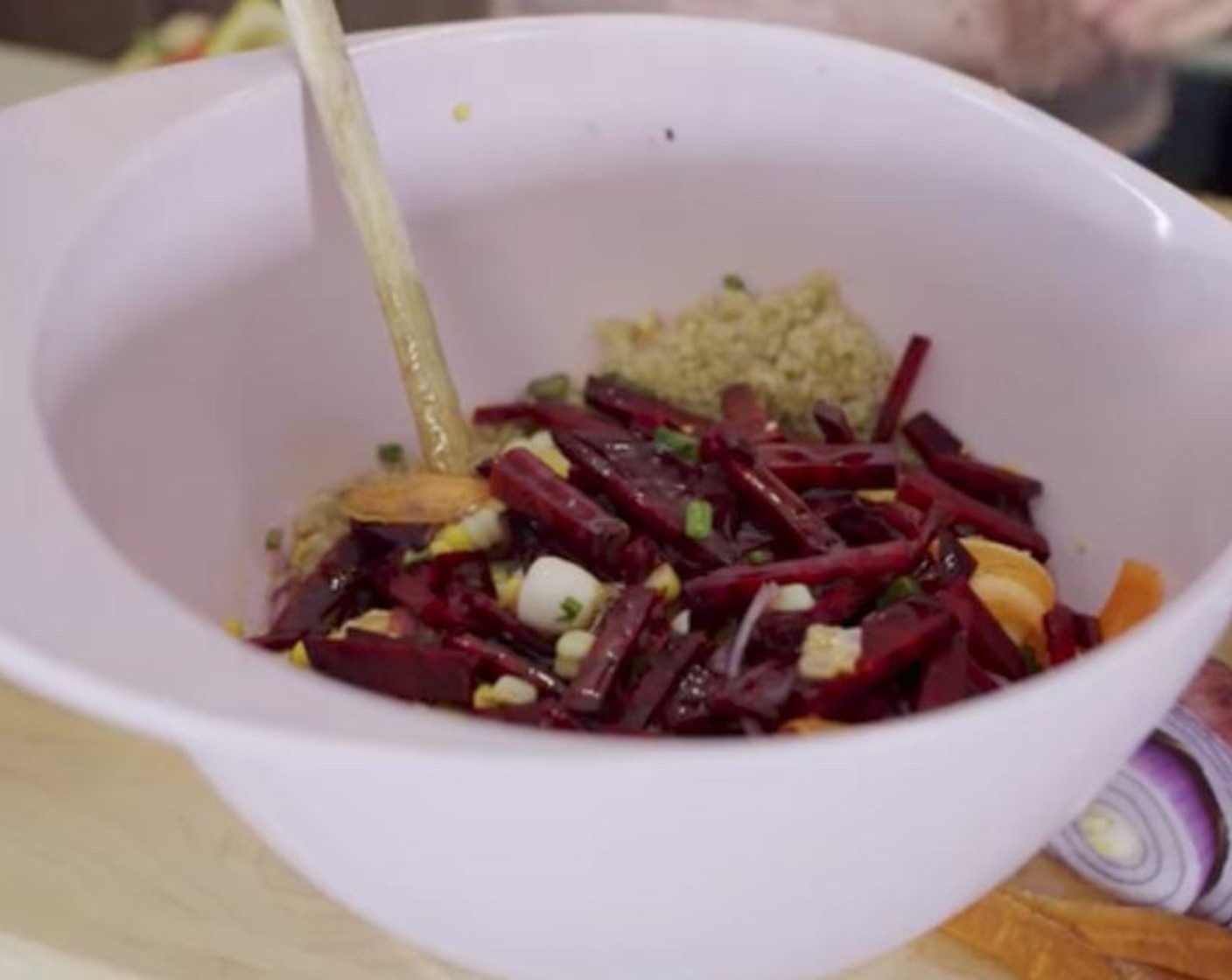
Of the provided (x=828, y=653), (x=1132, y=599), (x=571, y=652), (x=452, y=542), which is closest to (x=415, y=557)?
(x=452, y=542)

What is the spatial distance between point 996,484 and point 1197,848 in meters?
0.22

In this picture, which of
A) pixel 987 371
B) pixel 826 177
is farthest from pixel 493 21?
pixel 987 371

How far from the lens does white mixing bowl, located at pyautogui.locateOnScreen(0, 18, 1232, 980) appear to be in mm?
527

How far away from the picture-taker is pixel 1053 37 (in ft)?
4.44

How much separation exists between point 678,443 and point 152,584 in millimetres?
365

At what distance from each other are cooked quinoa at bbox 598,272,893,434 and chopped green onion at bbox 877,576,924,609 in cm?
20

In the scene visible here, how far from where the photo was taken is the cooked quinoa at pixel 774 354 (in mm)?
967

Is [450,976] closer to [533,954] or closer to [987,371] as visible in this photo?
[533,954]

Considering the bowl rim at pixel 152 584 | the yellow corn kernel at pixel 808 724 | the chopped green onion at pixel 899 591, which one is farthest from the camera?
the chopped green onion at pixel 899 591

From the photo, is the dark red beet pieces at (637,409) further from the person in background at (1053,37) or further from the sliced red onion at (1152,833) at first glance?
the person in background at (1053,37)

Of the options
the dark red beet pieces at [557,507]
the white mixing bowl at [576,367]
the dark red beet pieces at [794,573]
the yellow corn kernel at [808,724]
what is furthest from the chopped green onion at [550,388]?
the yellow corn kernel at [808,724]

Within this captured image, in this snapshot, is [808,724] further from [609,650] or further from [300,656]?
[300,656]

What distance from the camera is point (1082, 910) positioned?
754 mm

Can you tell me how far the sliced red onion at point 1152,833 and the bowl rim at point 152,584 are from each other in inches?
5.6
